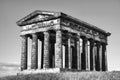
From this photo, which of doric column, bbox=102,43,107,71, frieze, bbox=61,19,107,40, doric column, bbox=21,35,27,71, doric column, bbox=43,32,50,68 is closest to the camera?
doric column, bbox=43,32,50,68

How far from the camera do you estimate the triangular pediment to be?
41.7 meters

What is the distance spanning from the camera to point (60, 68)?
129 ft

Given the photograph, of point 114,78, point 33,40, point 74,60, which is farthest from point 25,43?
point 114,78

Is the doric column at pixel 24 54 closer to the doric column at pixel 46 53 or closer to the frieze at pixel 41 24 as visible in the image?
the frieze at pixel 41 24

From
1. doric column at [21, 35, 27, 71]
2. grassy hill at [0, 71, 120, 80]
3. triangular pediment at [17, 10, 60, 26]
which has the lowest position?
grassy hill at [0, 71, 120, 80]

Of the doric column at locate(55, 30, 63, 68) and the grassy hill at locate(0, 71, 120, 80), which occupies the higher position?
the doric column at locate(55, 30, 63, 68)

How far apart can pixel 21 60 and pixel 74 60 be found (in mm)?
8897

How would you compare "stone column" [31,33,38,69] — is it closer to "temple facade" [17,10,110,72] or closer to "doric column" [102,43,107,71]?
"temple facade" [17,10,110,72]

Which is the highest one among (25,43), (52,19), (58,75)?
(52,19)

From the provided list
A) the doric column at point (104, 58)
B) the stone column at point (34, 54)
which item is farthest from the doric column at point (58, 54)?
the doric column at point (104, 58)

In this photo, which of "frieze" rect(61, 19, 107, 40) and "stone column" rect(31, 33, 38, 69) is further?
"stone column" rect(31, 33, 38, 69)

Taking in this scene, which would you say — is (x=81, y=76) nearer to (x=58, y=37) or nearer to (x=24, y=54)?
(x=58, y=37)

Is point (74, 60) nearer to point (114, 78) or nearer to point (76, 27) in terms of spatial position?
point (76, 27)

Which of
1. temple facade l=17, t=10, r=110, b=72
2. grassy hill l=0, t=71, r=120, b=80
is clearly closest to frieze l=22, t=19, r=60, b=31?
temple facade l=17, t=10, r=110, b=72
